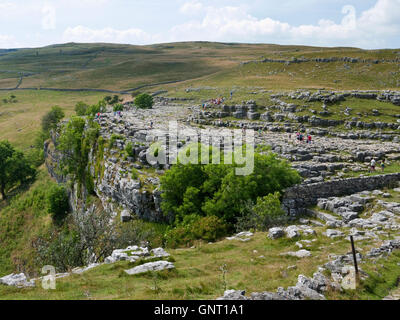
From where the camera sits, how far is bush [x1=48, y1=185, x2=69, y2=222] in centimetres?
5575

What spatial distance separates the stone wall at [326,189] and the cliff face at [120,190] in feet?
43.6

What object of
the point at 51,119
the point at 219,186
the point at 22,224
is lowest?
the point at 22,224

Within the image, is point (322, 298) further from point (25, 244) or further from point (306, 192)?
point (25, 244)

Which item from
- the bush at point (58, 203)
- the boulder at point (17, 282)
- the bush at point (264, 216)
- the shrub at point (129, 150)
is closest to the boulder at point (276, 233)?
the bush at point (264, 216)

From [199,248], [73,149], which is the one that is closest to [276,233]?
[199,248]

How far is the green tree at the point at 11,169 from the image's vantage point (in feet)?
235

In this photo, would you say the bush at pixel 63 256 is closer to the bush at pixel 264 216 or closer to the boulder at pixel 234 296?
the bush at pixel 264 216

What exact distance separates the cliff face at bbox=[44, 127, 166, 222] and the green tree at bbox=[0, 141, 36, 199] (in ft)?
82.8

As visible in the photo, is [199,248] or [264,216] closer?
[199,248]

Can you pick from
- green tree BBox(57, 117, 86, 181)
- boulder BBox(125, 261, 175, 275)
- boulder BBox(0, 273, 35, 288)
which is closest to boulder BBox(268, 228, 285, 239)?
boulder BBox(125, 261, 175, 275)

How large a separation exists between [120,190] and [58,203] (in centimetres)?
2432

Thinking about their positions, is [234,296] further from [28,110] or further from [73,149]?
[28,110]

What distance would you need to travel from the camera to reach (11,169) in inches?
2815

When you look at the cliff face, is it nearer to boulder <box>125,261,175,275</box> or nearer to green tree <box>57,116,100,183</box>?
green tree <box>57,116,100,183</box>
